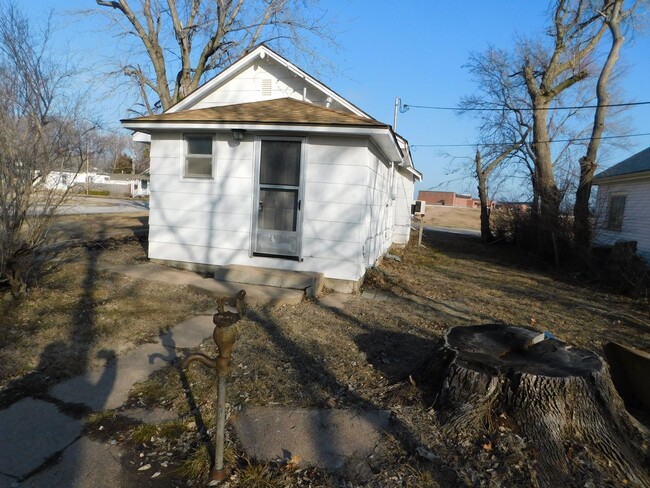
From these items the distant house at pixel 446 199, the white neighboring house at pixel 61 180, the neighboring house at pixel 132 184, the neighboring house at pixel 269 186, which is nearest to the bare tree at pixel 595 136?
the neighboring house at pixel 269 186

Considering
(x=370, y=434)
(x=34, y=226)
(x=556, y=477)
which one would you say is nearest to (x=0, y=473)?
(x=370, y=434)

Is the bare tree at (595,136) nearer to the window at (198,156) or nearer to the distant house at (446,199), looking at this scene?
the window at (198,156)

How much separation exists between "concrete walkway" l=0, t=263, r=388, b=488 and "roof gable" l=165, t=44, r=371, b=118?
6.72 meters

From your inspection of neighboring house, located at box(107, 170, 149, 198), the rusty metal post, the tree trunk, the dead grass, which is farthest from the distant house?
the rusty metal post

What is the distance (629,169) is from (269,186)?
15.2m

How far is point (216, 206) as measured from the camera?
802cm

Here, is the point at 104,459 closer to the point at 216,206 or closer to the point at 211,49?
the point at 216,206

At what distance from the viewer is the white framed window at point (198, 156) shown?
26.3 ft

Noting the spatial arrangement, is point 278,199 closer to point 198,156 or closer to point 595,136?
point 198,156

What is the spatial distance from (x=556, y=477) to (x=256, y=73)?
8.93m

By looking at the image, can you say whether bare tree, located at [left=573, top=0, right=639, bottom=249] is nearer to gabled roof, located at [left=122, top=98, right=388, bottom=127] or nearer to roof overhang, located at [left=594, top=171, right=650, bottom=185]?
roof overhang, located at [left=594, top=171, right=650, bottom=185]

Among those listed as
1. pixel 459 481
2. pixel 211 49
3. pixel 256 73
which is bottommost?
pixel 459 481

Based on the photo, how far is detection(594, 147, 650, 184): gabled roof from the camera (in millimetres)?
15259

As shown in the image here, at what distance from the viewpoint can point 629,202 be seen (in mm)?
16297
